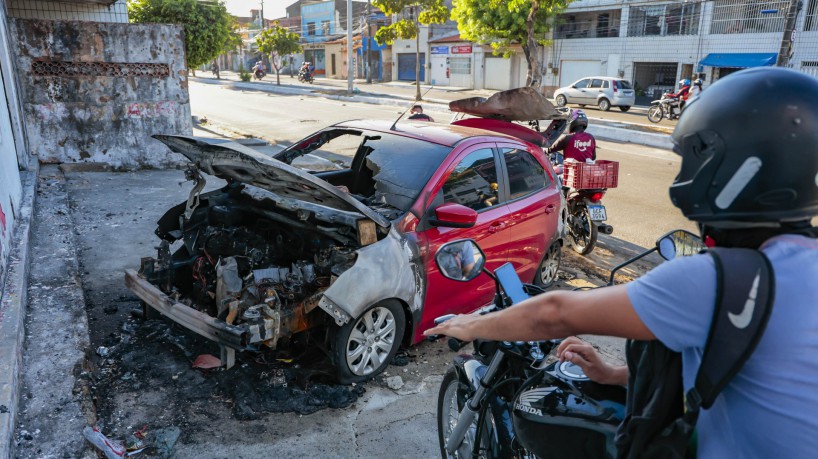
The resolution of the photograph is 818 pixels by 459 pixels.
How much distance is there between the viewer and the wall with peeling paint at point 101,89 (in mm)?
10102

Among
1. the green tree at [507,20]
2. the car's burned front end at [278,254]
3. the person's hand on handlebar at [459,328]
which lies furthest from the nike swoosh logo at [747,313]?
the green tree at [507,20]

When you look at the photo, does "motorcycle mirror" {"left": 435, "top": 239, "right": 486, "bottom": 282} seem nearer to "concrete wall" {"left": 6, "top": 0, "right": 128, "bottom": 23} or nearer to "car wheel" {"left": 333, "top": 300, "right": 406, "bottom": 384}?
"car wheel" {"left": 333, "top": 300, "right": 406, "bottom": 384}

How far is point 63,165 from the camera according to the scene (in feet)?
34.9

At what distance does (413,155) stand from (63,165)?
8586 millimetres

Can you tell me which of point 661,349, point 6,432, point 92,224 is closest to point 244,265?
point 6,432

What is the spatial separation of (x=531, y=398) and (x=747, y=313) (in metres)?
1.00

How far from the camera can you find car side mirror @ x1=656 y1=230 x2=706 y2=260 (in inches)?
84.3

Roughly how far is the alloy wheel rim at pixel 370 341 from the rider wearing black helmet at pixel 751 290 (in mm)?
2606

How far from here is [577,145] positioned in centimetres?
718

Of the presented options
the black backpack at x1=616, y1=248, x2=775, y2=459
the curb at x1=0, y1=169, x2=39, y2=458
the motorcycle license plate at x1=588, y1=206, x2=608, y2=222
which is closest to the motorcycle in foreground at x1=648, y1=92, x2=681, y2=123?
the motorcycle license plate at x1=588, y1=206, x2=608, y2=222

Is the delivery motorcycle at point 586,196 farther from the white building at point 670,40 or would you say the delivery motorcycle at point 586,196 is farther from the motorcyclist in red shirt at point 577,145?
Answer: the white building at point 670,40

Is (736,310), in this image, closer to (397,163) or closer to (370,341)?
(370,341)

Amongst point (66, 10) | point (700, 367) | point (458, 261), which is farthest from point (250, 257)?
point (66, 10)

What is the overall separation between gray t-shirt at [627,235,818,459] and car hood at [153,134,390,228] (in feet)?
8.91
